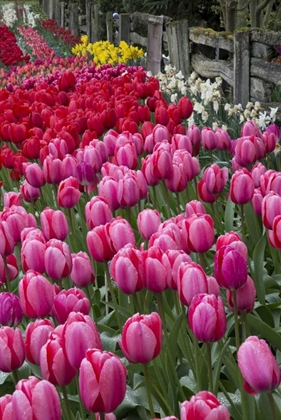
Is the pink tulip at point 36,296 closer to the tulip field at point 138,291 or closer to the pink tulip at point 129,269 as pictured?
the tulip field at point 138,291

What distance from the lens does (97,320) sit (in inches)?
99.7

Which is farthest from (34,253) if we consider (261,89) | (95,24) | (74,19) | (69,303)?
(74,19)

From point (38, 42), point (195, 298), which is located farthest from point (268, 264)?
point (38, 42)

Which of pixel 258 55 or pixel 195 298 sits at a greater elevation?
pixel 195 298

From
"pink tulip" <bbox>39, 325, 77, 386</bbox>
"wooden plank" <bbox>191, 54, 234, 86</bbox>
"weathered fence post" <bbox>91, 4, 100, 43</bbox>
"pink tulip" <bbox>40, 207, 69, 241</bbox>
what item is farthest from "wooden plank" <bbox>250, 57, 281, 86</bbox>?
"weathered fence post" <bbox>91, 4, 100, 43</bbox>

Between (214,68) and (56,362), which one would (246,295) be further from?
(214,68)

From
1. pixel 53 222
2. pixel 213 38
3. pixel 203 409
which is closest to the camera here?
pixel 203 409

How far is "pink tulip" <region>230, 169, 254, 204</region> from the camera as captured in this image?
2275 millimetres

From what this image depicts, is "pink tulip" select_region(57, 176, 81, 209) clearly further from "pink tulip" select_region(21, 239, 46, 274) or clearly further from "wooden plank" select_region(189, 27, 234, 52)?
"wooden plank" select_region(189, 27, 234, 52)

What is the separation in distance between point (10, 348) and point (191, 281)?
390 mm

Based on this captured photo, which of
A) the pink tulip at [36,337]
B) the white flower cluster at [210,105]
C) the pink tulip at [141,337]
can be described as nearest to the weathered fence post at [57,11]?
the white flower cluster at [210,105]

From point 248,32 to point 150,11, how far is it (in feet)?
31.0

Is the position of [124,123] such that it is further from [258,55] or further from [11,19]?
[11,19]

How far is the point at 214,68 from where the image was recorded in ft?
26.3
